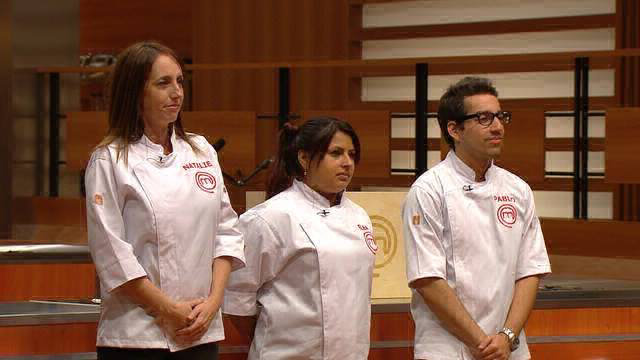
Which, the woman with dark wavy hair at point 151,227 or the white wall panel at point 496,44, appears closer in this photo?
the woman with dark wavy hair at point 151,227

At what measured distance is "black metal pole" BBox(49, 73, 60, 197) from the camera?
7410mm

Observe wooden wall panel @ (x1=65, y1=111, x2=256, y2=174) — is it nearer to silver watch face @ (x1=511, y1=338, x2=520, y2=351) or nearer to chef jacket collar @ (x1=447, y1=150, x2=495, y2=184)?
chef jacket collar @ (x1=447, y1=150, x2=495, y2=184)

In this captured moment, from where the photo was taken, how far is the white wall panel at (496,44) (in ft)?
24.9

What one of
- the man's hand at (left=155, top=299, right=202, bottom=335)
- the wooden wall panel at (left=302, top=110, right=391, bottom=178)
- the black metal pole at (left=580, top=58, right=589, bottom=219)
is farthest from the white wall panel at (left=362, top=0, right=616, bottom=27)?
the man's hand at (left=155, top=299, right=202, bottom=335)

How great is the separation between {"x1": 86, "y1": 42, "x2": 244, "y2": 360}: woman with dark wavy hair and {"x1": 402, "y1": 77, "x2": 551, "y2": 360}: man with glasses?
20.0 inches

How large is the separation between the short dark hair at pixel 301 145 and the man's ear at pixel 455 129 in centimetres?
24

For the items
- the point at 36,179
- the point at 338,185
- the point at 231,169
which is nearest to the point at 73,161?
the point at 36,179

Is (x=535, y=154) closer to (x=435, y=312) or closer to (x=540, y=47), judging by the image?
(x=540, y=47)

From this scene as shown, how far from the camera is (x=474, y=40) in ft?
26.3

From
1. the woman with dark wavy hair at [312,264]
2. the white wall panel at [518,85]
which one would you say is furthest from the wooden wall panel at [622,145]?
the woman with dark wavy hair at [312,264]

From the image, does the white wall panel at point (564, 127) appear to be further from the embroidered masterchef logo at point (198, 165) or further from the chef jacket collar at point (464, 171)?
the embroidered masterchef logo at point (198, 165)

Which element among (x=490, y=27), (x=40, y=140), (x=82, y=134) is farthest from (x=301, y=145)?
(x=490, y=27)

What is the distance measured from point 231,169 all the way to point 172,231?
409 centimetres

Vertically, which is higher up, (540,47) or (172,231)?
(540,47)
